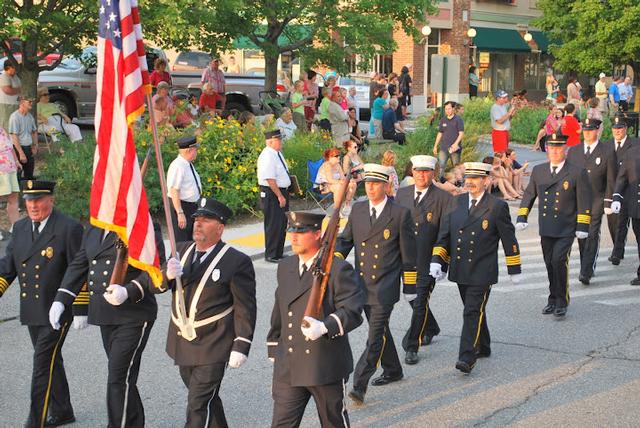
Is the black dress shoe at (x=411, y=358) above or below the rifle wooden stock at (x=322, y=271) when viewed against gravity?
below

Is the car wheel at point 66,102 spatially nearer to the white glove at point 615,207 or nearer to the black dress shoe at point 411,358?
the white glove at point 615,207

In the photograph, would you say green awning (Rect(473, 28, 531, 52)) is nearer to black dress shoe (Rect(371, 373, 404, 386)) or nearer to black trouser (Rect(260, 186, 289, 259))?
black trouser (Rect(260, 186, 289, 259))

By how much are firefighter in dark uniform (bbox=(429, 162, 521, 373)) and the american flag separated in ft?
11.2

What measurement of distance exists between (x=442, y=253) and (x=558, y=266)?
2.15 metres

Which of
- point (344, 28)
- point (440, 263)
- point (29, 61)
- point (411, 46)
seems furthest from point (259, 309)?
point (411, 46)

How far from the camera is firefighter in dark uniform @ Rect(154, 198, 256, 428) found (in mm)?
6371

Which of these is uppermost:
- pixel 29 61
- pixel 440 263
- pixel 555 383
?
pixel 29 61

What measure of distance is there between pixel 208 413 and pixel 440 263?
3.39 meters

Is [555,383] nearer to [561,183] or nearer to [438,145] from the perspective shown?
[561,183]

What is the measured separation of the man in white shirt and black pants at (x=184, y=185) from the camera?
11.7 metres

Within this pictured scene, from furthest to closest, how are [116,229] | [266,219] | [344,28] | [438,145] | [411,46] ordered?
[411,46]
[344,28]
[438,145]
[266,219]
[116,229]

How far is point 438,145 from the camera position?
20.6 metres

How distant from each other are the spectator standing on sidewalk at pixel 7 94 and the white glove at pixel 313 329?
13.1 m

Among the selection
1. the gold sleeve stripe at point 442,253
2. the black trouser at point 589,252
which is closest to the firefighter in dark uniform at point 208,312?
the gold sleeve stripe at point 442,253
